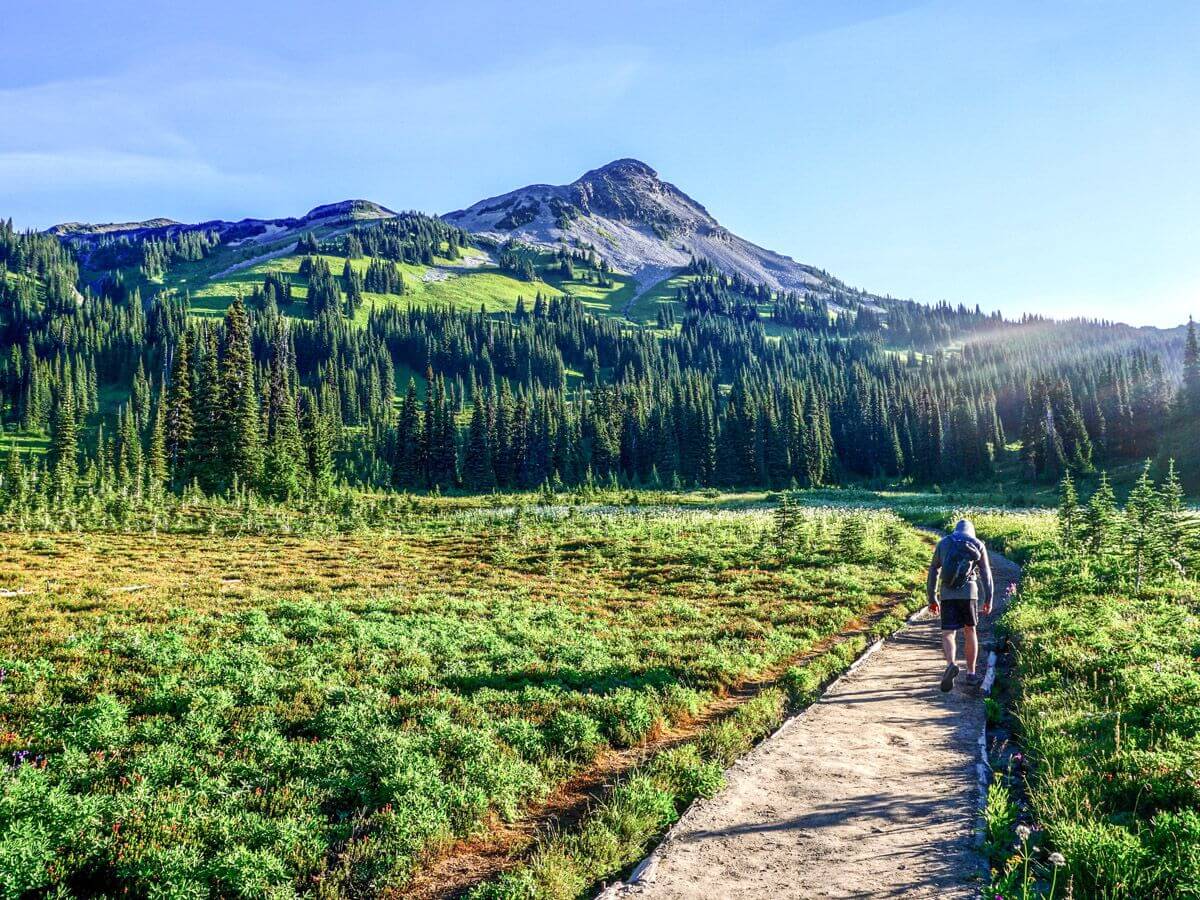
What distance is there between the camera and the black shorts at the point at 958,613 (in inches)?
430

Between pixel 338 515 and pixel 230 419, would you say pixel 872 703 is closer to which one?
pixel 338 515

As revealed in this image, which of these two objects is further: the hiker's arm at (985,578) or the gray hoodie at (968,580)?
the gray hoodie at (968,580)

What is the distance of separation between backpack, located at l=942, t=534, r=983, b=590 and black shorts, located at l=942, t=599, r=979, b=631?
322mm

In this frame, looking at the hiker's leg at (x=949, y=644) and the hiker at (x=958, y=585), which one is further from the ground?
the hiker at (x=958, y=585)

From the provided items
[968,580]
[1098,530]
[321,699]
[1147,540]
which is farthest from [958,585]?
[1098,530]

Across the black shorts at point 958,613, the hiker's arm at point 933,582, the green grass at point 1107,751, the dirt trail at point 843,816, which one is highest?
the hiker's arm at point 933,582

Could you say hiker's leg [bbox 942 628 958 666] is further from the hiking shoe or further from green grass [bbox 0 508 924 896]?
green grass [bbox 0 508 924 896]

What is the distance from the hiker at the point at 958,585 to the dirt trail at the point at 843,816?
109 cm

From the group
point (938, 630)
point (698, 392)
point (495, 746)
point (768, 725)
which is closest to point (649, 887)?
point (495, 746)

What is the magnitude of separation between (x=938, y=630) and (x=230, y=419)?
8354cm

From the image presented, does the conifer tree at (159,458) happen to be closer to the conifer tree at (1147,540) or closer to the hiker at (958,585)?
the hiker at (958,585)

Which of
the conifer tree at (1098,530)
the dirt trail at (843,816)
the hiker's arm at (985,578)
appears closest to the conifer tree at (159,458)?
the dirt trail at (843,816)

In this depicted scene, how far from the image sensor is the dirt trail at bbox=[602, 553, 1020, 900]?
581cm

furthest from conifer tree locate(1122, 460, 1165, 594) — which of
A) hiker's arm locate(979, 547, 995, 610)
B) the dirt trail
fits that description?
the dirt trail
